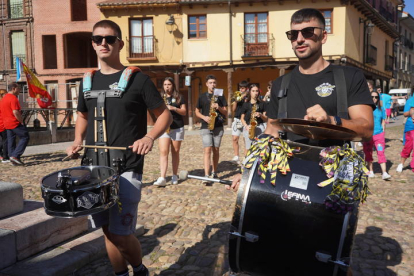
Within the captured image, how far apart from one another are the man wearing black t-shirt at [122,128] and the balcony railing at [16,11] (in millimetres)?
26793

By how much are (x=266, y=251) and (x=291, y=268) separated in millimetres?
163

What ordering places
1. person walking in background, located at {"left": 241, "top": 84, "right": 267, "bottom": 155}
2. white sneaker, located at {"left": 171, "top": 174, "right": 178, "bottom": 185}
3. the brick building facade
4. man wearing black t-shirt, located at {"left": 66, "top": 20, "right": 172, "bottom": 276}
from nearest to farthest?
man wearing black t-shirt, located at {"left": 66, "top": 20, "right": 172, "bottom": 276}, white sneaker, located at {"left": 171, "top": 174, "right": 178, "bottom": 185}, person walking in background, located at {"left": 241, "top": 84, "right": 267, "bottom": 155}, the brick building facade

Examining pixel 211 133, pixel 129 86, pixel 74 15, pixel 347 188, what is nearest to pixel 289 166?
pixel 347 188

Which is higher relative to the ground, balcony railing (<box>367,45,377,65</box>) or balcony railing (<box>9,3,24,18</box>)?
balcony railing (<box>9,3,24,18</box>)

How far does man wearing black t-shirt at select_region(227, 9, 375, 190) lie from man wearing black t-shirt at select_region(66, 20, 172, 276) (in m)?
0.83

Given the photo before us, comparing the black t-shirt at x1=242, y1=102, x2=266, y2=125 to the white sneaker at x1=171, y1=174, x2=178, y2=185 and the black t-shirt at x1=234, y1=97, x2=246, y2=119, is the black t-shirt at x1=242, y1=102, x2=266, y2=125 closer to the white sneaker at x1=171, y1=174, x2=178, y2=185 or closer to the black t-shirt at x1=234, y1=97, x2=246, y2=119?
the black t-shirt at x1=234, y1=97, x2=246, y2=119

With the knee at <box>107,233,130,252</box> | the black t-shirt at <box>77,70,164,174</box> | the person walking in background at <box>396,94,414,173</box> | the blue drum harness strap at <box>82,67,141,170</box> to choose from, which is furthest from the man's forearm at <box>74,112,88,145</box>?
the person walking in background at <box>396,94,414,173</box>

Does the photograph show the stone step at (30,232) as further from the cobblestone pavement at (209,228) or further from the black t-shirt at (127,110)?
the black t-shirt at (127,110)

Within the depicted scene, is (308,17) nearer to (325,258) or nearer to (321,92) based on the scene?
(321,92)

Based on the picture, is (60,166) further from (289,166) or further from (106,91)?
(289,166)

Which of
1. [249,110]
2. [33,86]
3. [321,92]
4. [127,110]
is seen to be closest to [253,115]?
[249,110]

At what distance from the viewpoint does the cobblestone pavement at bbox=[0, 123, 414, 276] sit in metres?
3.40

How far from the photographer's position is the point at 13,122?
916cm

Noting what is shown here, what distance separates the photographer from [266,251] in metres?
2.03
